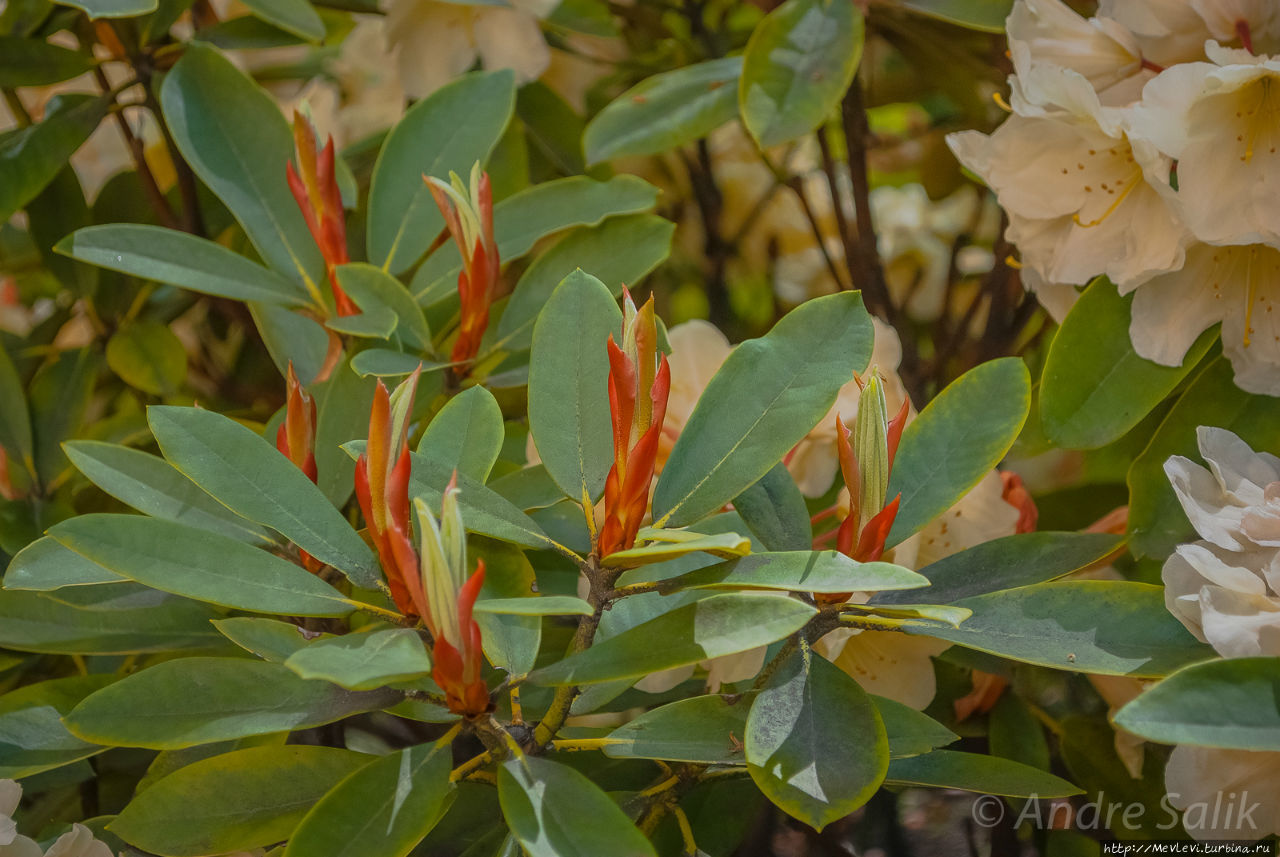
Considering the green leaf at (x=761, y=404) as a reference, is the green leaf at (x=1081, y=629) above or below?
below

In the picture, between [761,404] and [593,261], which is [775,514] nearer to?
[761,404]

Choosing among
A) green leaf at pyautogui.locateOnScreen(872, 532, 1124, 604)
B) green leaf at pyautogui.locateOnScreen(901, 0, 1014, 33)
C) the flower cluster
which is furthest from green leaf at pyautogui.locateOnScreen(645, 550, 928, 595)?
green leaf at pyautogui.locateOnScreen(901, 0, 1014, 33)

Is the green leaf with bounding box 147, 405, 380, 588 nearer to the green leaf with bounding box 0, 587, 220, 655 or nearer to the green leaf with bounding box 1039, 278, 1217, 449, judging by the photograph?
the green leaf with bounding box 0, 587, 220, 655

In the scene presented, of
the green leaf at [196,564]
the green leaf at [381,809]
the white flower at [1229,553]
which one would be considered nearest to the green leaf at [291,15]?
the green leaf at [196,564]

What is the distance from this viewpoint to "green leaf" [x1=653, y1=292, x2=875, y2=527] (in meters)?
0.50

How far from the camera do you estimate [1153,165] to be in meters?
0.62

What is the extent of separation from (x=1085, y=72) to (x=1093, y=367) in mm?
204

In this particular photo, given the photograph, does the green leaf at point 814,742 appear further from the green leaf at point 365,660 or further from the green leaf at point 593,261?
the green leaf at point 593,261

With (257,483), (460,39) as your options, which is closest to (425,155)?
(460,39)

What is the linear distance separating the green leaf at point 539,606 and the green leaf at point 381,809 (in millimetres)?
108

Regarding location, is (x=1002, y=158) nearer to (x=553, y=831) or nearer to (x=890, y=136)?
(x=553, y=831)

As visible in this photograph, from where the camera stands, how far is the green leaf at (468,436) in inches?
20.6

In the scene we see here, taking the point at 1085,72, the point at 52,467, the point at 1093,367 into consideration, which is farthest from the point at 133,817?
the point at 1085,72

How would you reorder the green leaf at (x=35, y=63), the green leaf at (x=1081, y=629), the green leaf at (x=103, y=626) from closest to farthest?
the green leaf at (x=1081, y=629) → the green leaf at (x=103, y=626) → the green leaf at (x=35, y=63)
